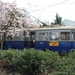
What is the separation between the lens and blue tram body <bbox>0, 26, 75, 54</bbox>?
23.6 m

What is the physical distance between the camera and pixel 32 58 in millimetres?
9945

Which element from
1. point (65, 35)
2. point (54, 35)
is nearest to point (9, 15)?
point (65, 35)

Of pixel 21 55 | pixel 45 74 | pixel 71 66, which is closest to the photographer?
pixel 71 66

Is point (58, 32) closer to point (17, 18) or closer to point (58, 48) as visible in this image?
point (58, 48)

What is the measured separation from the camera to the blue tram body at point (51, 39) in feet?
77.5

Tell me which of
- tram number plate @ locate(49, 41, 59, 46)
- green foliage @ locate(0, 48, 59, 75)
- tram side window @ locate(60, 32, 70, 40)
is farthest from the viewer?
tram number plate @ locate(49, 41, 59, 46)

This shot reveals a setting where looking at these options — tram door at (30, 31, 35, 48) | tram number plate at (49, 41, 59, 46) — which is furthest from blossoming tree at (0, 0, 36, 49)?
tram door at (30, 31, 35, 48)

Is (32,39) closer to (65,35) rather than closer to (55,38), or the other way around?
(55,38)

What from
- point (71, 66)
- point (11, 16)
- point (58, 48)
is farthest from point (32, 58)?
point (58, 48)

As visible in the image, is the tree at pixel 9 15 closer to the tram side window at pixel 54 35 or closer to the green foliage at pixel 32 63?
the green foliage at pixel 32 63

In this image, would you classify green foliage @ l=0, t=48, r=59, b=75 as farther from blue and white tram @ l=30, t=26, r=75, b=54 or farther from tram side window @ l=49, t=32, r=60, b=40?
tram side window @ l=49, t=32, r=60, b=40

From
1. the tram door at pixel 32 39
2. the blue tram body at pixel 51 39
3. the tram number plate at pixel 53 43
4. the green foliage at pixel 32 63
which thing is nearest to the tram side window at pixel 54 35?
the blue tram body at pixel 51 39

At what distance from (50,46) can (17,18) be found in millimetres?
10163

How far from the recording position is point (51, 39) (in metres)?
24.8
